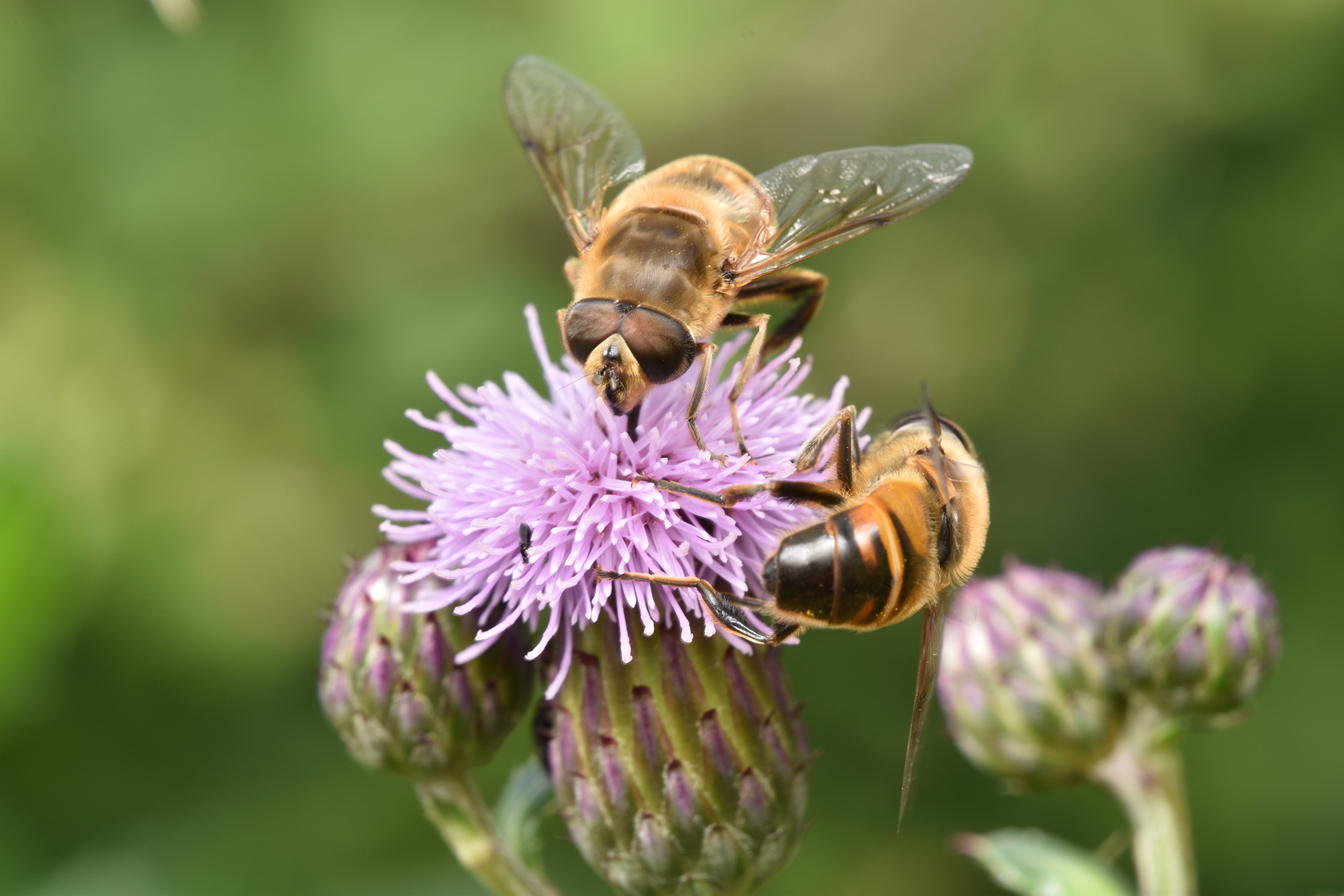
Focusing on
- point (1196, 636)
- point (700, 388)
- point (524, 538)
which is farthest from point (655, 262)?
point (1196, 636)

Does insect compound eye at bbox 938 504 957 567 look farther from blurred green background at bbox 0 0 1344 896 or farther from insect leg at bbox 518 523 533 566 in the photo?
blurred green background at bbox 0 0 1344 896

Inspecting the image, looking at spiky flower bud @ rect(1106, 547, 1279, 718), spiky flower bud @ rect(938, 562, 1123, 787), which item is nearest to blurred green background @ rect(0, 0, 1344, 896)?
spiky flower bud @ rect(938, 562, 1123, 787)

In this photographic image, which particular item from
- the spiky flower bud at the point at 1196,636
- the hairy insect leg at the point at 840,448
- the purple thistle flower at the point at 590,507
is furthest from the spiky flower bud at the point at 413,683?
the spiky flower bud at the point at 1196,636

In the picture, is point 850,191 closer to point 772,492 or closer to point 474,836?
point 772,492

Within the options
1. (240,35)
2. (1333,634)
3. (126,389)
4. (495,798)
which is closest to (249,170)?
(240,35)

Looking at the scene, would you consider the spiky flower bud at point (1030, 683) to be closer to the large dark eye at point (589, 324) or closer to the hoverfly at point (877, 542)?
the hoverfly at point (877, 542)
